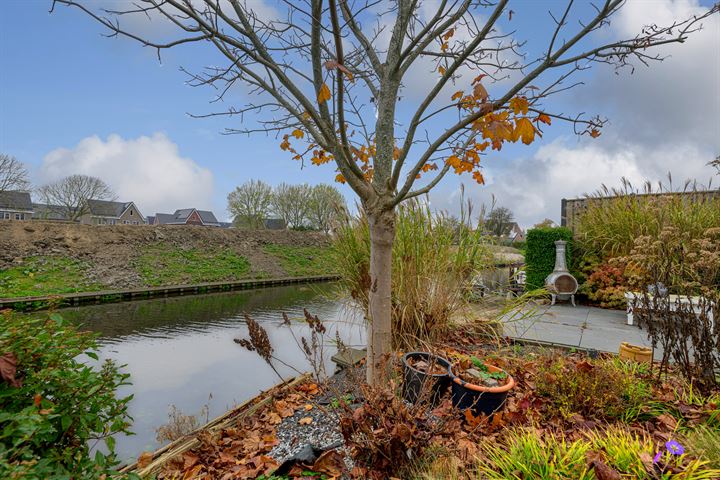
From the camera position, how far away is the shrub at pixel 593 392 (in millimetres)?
2037

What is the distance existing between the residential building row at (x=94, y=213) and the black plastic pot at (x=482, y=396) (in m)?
27.8

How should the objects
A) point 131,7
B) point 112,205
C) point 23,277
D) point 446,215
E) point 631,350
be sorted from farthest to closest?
1. point 112,205
2. point 23,277
3. point 446,215
4. point 631,350
5. point 131,7

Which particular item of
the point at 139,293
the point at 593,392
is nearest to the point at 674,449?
the point at 593,392

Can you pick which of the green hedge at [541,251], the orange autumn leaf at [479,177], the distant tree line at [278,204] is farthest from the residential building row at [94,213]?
the orange autumn leaf at [479,177]

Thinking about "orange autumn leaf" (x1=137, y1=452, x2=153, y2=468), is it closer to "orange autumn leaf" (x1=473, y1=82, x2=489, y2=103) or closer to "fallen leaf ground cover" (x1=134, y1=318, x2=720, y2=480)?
"fallen leaf ground cover" (x1=134, y1=318, x2=720, y2=480)

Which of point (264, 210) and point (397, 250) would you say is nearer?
point (397, 250)

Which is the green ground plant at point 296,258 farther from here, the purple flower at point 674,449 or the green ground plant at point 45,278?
the purple flower at point 674,449

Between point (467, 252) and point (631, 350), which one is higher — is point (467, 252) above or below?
above

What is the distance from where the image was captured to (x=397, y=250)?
357 cm

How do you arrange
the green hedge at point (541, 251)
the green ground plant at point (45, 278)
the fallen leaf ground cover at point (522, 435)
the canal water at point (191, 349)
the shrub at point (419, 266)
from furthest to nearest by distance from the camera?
the green ground plant at point (45, 278) → the green hedge at point (541, 251) → the canal water at point (191, 349) → the shrub at point (419, 266) → the fallen leaf ground cover at point (522, 435)

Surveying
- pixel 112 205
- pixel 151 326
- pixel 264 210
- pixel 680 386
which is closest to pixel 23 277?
pixel 151 326

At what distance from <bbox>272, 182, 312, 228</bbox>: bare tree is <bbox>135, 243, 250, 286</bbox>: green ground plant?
526 inches

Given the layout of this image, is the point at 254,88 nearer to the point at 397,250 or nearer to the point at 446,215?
the point at 397,250

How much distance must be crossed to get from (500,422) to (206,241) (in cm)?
1876
